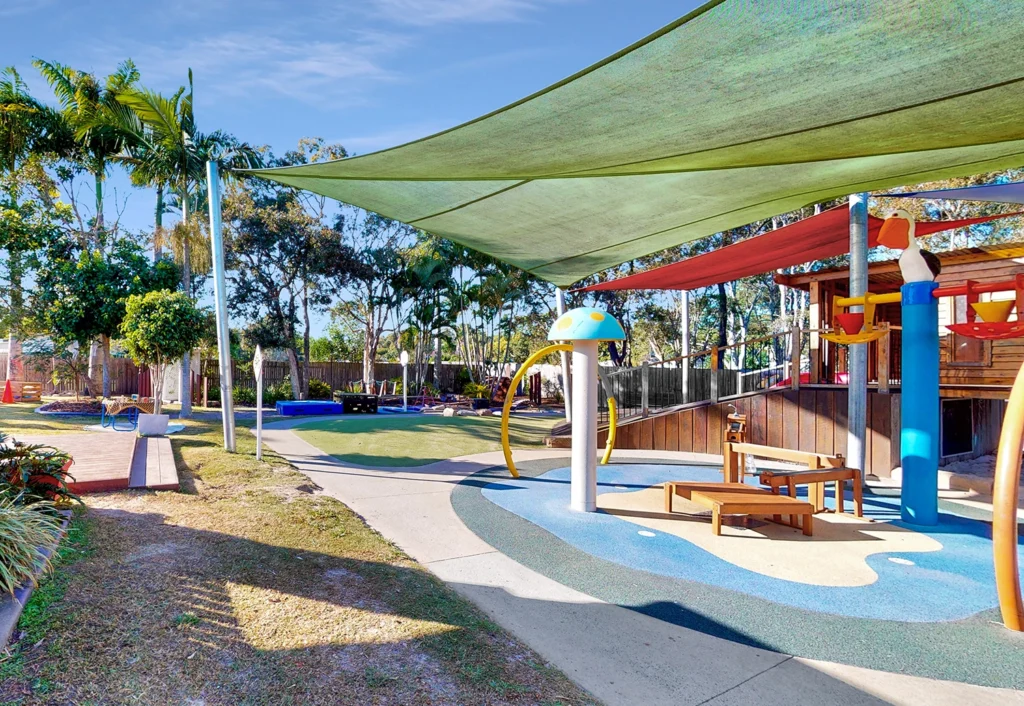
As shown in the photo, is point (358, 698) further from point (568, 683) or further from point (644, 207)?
point (644, 207)

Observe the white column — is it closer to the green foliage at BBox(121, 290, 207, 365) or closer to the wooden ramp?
the wooden ramp

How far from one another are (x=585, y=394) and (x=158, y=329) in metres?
9.23

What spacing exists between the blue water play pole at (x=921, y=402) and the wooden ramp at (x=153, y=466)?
8.01m

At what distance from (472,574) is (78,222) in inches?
1000

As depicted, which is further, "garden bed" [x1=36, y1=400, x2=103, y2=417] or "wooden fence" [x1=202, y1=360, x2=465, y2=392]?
"wooden fence" [x1=202, y1=360, x2=465, y2=392]

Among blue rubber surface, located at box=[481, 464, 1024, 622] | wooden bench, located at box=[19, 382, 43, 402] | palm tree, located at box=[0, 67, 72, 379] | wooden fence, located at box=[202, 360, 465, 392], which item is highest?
palm tree, located at box=[0, 67, 72, 379]

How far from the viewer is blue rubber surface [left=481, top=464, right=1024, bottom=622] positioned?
12.4 ft

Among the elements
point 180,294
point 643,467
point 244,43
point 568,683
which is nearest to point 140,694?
point 568,683

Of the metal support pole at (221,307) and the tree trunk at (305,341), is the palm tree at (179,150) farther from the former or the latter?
the tree trunk at (305,341)

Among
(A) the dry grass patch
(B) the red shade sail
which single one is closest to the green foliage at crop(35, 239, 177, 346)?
(A) the dry grass patch

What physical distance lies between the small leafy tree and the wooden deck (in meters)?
1.70

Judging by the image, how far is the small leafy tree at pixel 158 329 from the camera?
36.3 feet

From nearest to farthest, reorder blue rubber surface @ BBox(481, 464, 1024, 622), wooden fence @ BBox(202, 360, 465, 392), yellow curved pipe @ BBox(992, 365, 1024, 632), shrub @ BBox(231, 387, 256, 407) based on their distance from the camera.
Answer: yellow curved pipe @ BBox(992, 365, 1024, 632)
blue rubber surface @ BBox(481, 464, 1024, 622)
shrub @ BBox(231, 387, 256, 407)
wooden fence @ BBox(202, 360, 465, 392)

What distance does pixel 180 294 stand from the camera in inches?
468
